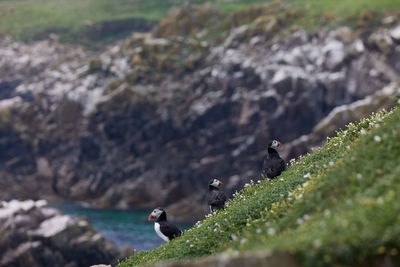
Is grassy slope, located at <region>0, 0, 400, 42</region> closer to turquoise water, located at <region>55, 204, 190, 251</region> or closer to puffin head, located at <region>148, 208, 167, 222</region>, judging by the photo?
turquoise water, located at <region>55, 204, 190, 251</region>

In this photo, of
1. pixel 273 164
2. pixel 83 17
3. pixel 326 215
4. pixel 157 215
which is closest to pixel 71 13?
pixel 83 17

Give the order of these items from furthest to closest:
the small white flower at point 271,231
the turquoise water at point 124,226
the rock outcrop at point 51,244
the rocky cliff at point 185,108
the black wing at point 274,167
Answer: the rocky cliff at point 185,108, the turquoise water at point 124,226, the rock outcrop at point 51,244, the black wing at point 274,167, the small white flower at point 271,231

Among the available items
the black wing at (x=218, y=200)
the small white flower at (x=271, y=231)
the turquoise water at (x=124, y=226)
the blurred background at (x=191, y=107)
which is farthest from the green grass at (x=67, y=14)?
the small white flower at (x=271, y=231)

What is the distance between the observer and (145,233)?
71.2 meters

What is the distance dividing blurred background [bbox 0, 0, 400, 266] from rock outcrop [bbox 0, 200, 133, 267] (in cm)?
1298

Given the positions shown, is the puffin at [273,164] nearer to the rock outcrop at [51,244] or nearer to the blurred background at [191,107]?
the rock outcrop at [51,244]

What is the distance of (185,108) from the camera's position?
95.8 meters

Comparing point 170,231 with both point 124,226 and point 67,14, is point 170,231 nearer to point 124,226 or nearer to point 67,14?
point 124,226

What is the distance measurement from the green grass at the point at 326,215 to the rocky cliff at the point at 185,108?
5826cm

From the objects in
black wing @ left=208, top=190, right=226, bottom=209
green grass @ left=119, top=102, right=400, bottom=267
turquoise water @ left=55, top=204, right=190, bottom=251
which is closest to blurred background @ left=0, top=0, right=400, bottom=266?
turquoise water @ left=55, top=204, right=190, bottom=251

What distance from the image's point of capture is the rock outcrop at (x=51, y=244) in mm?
51344

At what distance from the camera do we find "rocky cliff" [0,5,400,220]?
85062 mm

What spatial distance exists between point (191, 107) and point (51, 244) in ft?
162

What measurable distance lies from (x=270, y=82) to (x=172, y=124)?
23.0m
